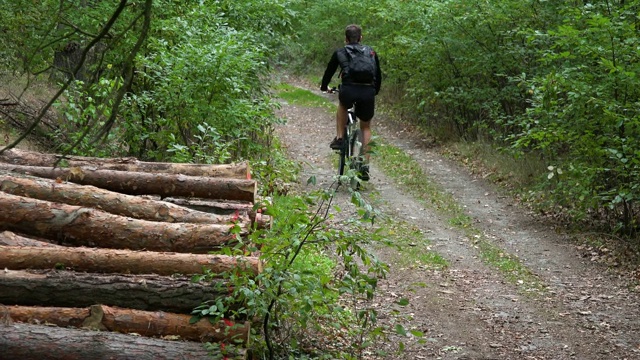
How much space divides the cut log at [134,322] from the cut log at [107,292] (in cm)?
7

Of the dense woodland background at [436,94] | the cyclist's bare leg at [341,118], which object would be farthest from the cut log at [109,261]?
the cyclist's bare leg at [341,118]

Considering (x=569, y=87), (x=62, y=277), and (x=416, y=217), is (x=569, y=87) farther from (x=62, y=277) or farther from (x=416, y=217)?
(x=62, y=277)

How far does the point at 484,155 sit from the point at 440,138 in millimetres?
3198

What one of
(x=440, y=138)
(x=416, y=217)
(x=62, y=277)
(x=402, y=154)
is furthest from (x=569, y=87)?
(x=440, y=138)

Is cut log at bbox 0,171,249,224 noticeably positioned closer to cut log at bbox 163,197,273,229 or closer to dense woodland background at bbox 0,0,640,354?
cut log at bbox 163,197,273,229

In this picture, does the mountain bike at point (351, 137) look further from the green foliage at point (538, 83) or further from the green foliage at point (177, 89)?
the green foliage at point (538, 83)

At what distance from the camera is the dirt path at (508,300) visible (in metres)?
6.98

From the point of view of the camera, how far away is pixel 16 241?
607 centimetres

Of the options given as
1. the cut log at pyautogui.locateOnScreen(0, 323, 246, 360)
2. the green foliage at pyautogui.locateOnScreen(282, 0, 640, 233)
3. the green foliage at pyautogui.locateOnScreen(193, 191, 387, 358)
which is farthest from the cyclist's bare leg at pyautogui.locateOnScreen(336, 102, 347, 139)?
the cut log at pyautogui.locateOnScreen(0, 323, 246, 360)

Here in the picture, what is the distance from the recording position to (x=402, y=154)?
1759 cm

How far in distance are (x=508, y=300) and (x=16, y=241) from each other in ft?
14.8

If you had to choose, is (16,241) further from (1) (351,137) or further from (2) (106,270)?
(1) (351,137)

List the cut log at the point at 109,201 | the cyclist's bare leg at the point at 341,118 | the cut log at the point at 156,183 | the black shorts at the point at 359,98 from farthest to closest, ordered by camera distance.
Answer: the cyclist's bare leg at the point at 341,118 → the black shorts at the point at 359,98 → the cut log at the point at 156,183 → the cut log at the point at 109,201

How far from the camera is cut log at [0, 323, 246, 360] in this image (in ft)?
16.6
